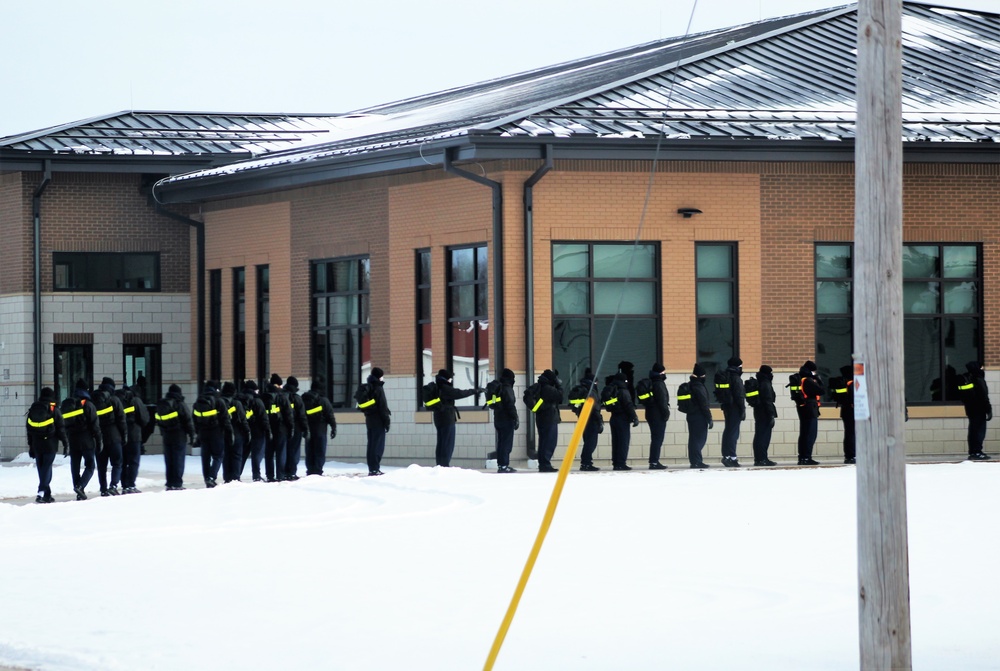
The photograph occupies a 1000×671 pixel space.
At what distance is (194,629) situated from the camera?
11.2 meters

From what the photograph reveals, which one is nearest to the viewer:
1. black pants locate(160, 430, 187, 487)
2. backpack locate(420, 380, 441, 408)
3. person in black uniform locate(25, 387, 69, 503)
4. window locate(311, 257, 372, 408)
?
person in black uniform locate(25, 387, 69, 503)

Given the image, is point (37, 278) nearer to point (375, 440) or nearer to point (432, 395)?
Result: point (375, 440)

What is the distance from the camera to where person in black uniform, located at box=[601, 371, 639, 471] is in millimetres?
23375

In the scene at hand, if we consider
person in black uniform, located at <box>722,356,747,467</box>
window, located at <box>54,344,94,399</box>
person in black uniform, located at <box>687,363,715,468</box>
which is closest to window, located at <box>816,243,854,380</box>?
person in black uniform, located at <box>722,356,747,467</box>

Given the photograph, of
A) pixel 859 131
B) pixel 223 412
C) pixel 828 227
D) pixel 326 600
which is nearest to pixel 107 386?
pixel 223 412

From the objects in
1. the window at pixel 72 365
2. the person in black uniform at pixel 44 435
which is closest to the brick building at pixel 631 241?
the window at pixel 72 365

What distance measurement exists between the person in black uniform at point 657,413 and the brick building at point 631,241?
1.46m

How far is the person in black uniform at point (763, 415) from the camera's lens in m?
24.1

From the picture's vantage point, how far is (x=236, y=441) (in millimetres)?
23094

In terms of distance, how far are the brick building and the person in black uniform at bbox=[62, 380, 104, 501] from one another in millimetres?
6607

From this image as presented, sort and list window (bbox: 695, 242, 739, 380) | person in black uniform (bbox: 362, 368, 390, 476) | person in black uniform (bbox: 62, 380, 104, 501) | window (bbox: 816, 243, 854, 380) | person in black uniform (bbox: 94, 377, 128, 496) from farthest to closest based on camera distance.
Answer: window (bbox: 816, 243, 854, 380), window (bbox: 695, 242, 739, 380), person in black uniform (bbox: 362, 368, 390, 476), person in black uniform (bbox: 94, 377, 128, 496), person in black uniform (bbox: 62, 380, 104, 501)

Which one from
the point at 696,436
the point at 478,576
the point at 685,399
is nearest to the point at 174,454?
the point at 685,399

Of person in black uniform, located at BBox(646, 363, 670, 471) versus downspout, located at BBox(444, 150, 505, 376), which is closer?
person in black uniform, located at BBox(646, 363, 670, 471)

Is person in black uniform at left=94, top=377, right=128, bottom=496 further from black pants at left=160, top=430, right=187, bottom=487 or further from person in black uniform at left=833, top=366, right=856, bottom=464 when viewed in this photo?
person in black uniform at left=833, top=366, right=856, bottom=464
